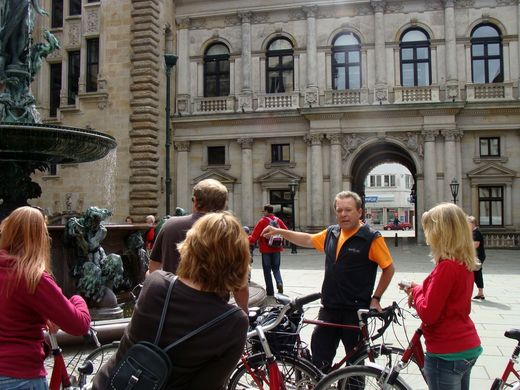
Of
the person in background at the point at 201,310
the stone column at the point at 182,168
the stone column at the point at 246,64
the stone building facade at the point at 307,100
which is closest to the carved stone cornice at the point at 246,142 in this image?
the stone building facade at the point at 307,100

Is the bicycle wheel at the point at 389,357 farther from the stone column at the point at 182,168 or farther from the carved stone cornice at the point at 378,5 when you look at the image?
the carved stone cornice at the point at 378,5

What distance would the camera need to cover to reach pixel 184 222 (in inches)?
179

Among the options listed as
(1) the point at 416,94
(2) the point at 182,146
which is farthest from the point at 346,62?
(2) the point at 182,146

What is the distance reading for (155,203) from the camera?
1102 inches

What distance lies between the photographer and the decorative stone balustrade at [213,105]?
100 feet

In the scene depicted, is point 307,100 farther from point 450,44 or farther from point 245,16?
point 450,44

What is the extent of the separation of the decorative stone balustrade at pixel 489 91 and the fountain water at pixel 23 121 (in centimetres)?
2300

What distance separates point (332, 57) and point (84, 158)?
22001 millimetres

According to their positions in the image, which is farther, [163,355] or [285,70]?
[285,70]

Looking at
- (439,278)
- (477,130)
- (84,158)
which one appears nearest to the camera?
(439,278)

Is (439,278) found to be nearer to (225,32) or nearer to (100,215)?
(100,215)

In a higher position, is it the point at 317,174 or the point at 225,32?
the point at 225,32

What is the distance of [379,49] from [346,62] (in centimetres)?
195

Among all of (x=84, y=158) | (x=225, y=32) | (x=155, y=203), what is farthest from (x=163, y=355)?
(x=225, y=32)
